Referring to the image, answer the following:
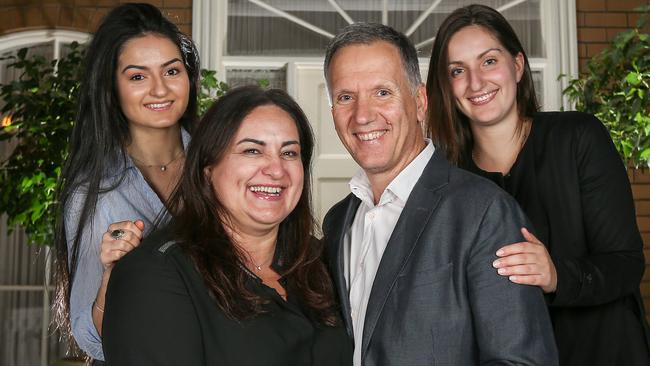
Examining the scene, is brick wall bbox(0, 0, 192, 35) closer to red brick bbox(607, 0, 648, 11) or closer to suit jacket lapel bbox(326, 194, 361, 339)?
red brick bbox(607, 0, 648, 11)

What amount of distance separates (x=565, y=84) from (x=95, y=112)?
369 centimetres

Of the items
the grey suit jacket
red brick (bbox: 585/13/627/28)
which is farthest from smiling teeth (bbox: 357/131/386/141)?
red brick (bbox: 585/13/627/28)

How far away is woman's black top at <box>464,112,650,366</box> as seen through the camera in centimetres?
221

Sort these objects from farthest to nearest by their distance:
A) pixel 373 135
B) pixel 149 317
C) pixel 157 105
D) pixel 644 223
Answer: pixel 644 223 → pixel 157 105 → pixel 373 135 → pixel 149 317

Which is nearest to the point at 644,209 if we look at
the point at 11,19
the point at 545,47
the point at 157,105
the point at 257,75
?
the point at 545,47

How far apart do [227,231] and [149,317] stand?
1.18ft

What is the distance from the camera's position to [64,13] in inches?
206

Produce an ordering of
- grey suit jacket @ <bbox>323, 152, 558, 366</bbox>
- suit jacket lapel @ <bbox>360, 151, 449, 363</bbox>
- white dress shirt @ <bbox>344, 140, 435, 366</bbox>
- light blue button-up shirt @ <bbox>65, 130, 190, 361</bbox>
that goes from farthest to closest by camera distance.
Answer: light blue button-up shirt @ <bbox>65, 130, 190, 361</bbox> < white dress shirt @ <bbox>344, 140, 435, 366</bbox> < suit jacket lapel @ <bbox>360, 151, 449, 363</bbox> < grey suit jacket @ <bbox>323, 152, 558, 366</bbox>

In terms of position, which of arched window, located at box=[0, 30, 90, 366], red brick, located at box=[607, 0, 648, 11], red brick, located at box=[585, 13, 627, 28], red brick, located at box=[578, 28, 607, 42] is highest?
red brick, located at box=[607, 0, 648, 11]

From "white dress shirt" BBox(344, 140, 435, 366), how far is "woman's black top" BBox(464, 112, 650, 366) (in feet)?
1.38

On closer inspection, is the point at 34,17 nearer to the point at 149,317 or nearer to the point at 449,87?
the point at 449,87

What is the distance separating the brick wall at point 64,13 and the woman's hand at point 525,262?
3.80 metres

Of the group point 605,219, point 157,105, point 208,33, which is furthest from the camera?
point 208,33

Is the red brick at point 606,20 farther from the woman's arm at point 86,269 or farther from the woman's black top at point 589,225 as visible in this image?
the woman's arm at point 86,269
